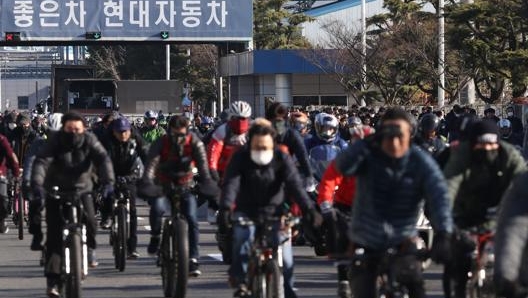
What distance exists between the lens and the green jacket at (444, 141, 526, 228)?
1055cm

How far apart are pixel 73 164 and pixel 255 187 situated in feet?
7.21

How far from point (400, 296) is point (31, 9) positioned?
118 ft

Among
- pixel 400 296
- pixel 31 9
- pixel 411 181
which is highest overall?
pixel 31 9

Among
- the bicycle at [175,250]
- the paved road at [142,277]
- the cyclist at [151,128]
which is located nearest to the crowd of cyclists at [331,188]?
the bicycle at [175,250]

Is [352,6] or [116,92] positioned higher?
[352,6]

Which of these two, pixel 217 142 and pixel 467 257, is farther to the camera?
pixel 217 142

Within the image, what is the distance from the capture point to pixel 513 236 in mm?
8062

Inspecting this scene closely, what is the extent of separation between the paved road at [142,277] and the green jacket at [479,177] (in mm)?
3129

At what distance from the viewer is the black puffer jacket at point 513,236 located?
7.92 m

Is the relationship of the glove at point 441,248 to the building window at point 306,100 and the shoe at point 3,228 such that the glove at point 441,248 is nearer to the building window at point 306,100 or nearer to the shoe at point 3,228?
the shoe at point 3,228

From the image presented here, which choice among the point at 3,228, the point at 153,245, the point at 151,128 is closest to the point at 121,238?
the point at 153,245

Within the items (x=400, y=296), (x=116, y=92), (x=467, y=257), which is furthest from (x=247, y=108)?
(x=116, y=92)

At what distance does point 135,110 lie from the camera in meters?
55.1

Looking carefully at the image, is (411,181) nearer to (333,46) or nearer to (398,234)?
(398,234)
